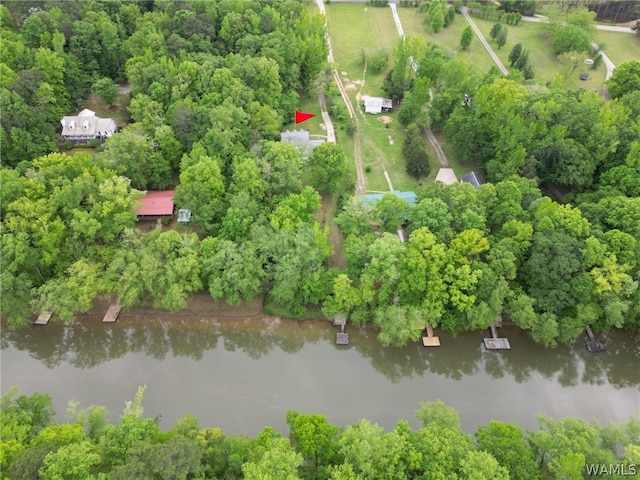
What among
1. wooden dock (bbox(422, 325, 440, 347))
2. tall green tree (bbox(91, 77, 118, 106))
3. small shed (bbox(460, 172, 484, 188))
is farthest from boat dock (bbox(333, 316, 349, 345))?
tall green tree (bbox(91, 77, 118, 106))

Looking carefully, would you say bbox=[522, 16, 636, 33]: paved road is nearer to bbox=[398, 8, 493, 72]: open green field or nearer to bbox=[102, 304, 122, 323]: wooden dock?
bbox=[398, 8, 493, 72]: open green field

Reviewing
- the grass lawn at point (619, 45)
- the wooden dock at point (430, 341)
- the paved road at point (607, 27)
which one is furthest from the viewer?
the paved road at point (607, 27)

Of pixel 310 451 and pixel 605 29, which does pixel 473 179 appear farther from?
pixel 605 29

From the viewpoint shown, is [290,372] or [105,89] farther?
[105,89]

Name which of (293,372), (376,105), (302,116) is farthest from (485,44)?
(293,372)

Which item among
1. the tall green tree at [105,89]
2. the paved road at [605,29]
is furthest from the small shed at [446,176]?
the paved road at [605,29]

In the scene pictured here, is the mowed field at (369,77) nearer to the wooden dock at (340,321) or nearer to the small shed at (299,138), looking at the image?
the small shed at (299,138)
